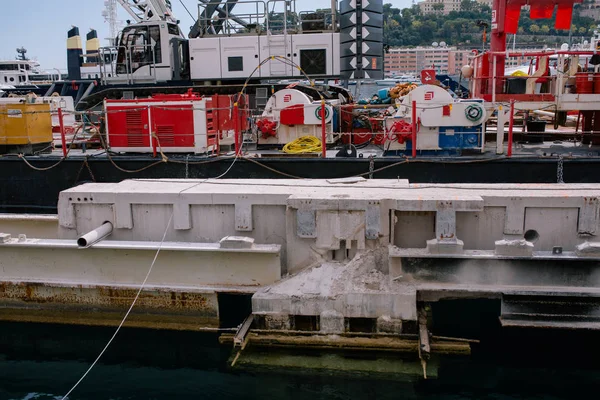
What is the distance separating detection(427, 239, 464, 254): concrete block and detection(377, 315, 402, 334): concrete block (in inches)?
33.7

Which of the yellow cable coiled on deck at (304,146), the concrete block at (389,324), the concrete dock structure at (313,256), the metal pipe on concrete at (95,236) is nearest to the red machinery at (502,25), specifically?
the yellow cable coiled on deck at (304,146)

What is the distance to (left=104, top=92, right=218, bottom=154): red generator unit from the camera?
1132cm

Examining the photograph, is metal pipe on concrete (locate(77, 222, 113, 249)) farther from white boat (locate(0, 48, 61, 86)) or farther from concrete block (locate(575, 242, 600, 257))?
white boat (locate(0, 48, 61, 86))

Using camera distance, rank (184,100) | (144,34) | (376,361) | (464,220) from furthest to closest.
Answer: (144,34) < (184,100) < (464,220) < (376,361)

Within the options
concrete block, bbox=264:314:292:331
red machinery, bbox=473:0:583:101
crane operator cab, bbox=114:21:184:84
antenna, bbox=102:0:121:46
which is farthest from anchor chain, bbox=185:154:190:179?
antenna, bbox=102:0:121:46

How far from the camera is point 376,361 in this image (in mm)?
6652

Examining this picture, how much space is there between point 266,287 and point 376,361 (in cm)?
148

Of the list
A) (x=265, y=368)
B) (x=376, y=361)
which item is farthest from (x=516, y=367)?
(x=265, y=368)

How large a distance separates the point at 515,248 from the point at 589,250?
77 cm

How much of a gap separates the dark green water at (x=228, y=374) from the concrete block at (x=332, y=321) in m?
0.49

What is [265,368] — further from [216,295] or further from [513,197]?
[513,197]

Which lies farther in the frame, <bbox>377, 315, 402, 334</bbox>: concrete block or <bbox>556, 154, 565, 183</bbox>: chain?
<bbox>556, 154, 565, 183</bbox>: chain

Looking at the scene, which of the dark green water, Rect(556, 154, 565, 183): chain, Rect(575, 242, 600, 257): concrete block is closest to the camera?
the dark green water

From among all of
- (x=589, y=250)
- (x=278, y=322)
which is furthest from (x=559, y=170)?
(x=278, y=322)
